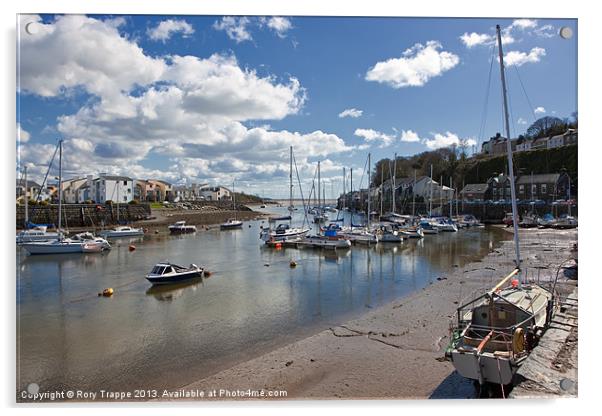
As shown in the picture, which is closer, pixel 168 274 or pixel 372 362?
pixel 372 362

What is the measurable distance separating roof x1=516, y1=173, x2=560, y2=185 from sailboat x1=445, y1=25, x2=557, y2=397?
114 ft

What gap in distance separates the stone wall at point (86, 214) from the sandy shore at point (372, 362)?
88.1ft

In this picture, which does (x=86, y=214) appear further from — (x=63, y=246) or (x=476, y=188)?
(x=476, y=188)

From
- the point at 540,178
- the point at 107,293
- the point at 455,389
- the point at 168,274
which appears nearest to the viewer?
the point at 455,389

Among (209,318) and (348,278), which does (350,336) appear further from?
(348,278)

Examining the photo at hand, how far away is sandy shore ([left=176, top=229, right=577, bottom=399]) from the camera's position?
5145mm

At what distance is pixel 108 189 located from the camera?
44.0 m

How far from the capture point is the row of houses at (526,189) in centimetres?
3409

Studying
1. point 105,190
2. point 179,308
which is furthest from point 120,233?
point 179,308

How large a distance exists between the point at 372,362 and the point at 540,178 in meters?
38.7

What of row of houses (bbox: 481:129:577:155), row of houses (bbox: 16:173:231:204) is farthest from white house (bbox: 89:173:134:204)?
row of houses (bbox: 481:129:577:155)

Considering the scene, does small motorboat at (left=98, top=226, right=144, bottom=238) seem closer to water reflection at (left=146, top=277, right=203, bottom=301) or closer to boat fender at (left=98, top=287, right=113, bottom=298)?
water reflection at (left=146, top=277, right=203, bottom=301)

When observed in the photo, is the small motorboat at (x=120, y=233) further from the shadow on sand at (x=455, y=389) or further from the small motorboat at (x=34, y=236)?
the shadow on sand at (x=455, y=389)
